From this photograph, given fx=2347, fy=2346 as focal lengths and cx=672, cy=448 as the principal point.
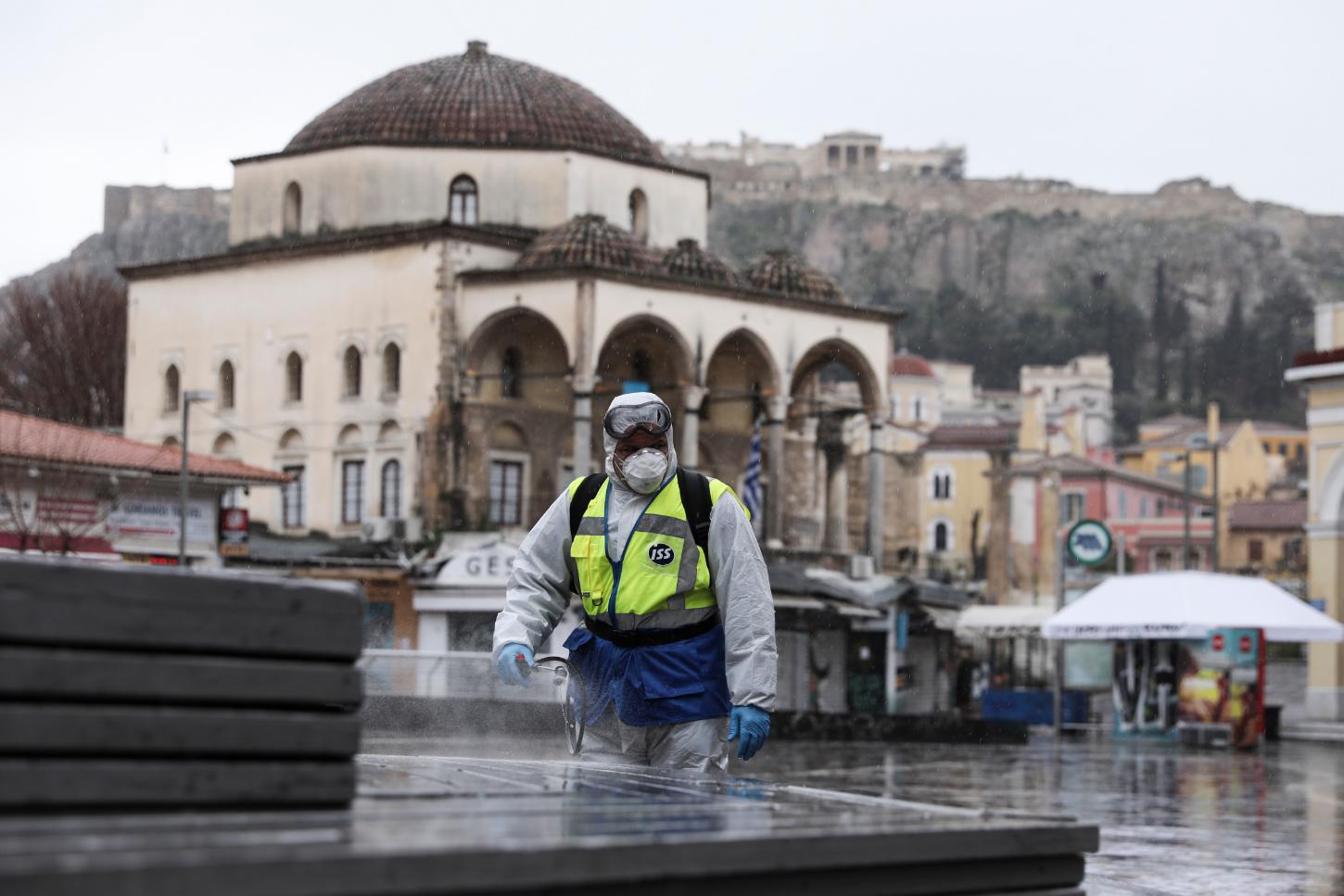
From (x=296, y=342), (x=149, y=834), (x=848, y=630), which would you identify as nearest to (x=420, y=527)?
(x=296, y=342)

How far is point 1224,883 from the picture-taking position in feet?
35.7

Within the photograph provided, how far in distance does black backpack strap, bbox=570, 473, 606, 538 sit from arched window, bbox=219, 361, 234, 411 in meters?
48.6

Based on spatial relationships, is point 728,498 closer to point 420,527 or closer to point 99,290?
point 420,527

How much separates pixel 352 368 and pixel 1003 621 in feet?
57.8

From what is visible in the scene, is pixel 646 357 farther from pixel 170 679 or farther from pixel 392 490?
pixel 170 679

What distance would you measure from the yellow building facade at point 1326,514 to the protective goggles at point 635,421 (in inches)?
1444

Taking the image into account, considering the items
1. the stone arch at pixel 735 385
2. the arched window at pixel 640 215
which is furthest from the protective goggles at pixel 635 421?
the arched window at pixel 640 215

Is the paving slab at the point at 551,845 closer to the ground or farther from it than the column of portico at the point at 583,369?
closer to the ground

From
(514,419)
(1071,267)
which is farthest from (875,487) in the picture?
(1071,267)

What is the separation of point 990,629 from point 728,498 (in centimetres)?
5327

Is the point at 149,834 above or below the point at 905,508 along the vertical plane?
below

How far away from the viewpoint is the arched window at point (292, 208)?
5447 centimetres

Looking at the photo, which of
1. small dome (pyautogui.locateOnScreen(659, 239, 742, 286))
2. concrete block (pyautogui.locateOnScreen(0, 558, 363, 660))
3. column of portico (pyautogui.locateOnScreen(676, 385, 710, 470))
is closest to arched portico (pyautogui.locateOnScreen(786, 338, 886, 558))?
small dome (pyautogui.locateOnScreen(659, 239, 742, 286))

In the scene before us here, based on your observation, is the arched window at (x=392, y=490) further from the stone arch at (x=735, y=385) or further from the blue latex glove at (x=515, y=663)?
the blue latex glove at (x=515, y=663)
